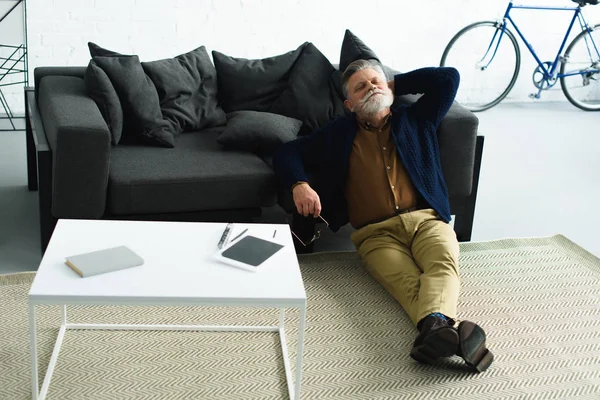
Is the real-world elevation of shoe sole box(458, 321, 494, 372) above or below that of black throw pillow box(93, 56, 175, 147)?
below

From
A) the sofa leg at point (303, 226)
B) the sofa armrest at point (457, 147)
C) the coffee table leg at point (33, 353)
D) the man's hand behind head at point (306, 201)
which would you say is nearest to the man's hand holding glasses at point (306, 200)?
the man's hand behind head at point (306, 201)

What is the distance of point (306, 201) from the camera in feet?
9.56

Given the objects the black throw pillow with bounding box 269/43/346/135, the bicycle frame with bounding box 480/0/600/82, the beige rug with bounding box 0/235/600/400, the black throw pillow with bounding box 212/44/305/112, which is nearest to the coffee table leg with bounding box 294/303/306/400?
the beige rug with bounding box 0/235/600/400

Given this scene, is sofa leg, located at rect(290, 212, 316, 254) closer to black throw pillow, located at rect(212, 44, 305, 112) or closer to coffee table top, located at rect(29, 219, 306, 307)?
coffee table top, located at rect(29, 219, 306, 307)

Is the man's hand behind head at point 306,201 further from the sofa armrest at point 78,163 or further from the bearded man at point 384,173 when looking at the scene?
the sofa armrest at point 78,163

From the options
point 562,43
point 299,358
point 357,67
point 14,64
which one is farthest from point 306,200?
point 562,43

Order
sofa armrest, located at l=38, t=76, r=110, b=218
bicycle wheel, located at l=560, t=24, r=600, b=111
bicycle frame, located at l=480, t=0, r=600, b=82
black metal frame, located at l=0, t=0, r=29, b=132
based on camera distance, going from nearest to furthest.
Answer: sofa armrest, located at l=38, t=76, r=110, b=218 < black metal frame, located at l=0, t=0, r=29, b=132 < bicycle frame, located at l=480, t=0, r=600, b=82 < bicycle wheel, located at l=560, t=24, r=600, b=111

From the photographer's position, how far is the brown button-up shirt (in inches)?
118

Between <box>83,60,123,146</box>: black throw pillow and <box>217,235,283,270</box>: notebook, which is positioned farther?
<box>83,60,123,146</box>: black throw pillow

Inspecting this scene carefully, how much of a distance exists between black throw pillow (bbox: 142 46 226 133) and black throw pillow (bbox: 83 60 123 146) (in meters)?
0.29

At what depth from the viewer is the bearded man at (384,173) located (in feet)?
9.47

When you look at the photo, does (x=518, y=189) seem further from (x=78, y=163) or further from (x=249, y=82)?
(x=78, y=163)

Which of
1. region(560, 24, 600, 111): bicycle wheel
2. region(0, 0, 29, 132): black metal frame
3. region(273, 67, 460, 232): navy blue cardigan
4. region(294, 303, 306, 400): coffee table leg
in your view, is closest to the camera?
region(294, 303, 306, 400): coffee table leg

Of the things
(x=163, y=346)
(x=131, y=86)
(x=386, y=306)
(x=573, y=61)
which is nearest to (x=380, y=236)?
(x=386, y=306)
